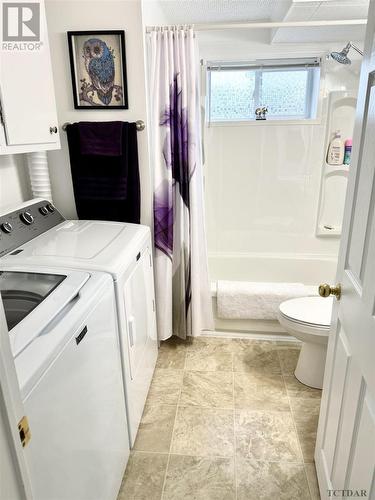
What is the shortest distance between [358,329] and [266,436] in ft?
3.41

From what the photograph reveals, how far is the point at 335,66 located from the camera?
290 centimetres

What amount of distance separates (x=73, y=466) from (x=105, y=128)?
1.63m

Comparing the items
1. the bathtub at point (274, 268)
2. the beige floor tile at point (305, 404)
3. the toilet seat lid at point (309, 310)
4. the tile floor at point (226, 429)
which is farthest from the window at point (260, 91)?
the beige floor tile at point (305, 404)

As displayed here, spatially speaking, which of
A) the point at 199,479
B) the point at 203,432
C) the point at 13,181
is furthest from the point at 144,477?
the point at 13,181

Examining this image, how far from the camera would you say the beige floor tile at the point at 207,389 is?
2049 mm

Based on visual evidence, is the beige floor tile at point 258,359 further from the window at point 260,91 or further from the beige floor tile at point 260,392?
the window at point 260,91

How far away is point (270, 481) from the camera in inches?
62.4

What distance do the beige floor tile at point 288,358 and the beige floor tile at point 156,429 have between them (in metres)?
0.78

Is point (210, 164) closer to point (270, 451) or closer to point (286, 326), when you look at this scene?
point (286, 326)

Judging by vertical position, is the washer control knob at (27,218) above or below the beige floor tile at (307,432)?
above

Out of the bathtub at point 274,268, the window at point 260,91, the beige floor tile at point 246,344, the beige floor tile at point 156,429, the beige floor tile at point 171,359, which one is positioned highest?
the window at point 260,91

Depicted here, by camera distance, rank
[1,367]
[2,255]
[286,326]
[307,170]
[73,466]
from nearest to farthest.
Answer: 1. [1,367]
2. [73,466]
3. [2,255]
4. [286,326]
5. [307,170]

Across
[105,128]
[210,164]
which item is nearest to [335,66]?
Result: [210,164]

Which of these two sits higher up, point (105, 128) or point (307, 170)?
point (105, 128)
